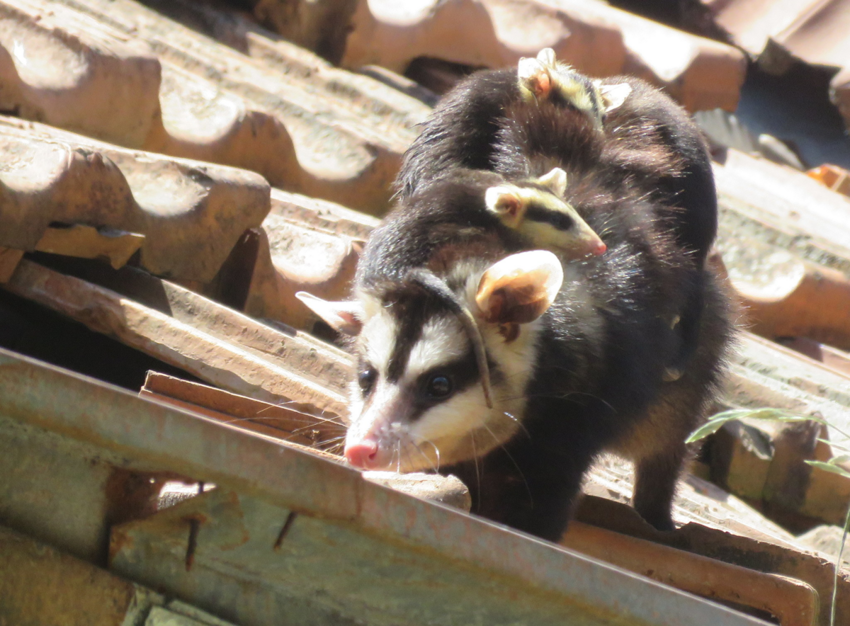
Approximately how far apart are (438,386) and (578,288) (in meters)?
0.46

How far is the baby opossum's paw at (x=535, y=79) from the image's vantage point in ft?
11.1

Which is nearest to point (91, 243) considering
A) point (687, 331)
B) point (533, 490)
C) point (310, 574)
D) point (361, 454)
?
point (361, 454)

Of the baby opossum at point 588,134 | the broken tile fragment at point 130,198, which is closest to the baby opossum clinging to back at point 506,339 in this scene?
the baby opossum at point 588,134

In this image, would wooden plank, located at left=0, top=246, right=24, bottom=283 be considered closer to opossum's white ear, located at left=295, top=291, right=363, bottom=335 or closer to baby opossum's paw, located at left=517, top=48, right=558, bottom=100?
opossum's white ear, located at left=295, top=291, right=363, bottom=335

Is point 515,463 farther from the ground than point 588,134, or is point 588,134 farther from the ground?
point 588,134

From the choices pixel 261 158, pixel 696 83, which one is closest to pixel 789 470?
pixel 261 158

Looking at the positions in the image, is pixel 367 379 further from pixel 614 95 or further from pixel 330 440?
pixel 614 95

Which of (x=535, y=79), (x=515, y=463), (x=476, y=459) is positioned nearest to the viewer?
(x=515, y=463)

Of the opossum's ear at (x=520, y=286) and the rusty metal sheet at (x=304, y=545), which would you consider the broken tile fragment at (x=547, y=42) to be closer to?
the opossum's ear at (x=520, y=286)

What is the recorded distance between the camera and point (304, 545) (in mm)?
1512

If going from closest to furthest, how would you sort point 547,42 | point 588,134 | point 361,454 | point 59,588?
point 59,588, point 361,454, point 588,134, point 547,42

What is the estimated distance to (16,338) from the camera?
2844mm

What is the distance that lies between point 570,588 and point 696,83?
A: 5.67 m

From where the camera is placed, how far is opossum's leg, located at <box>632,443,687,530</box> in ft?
10.8
